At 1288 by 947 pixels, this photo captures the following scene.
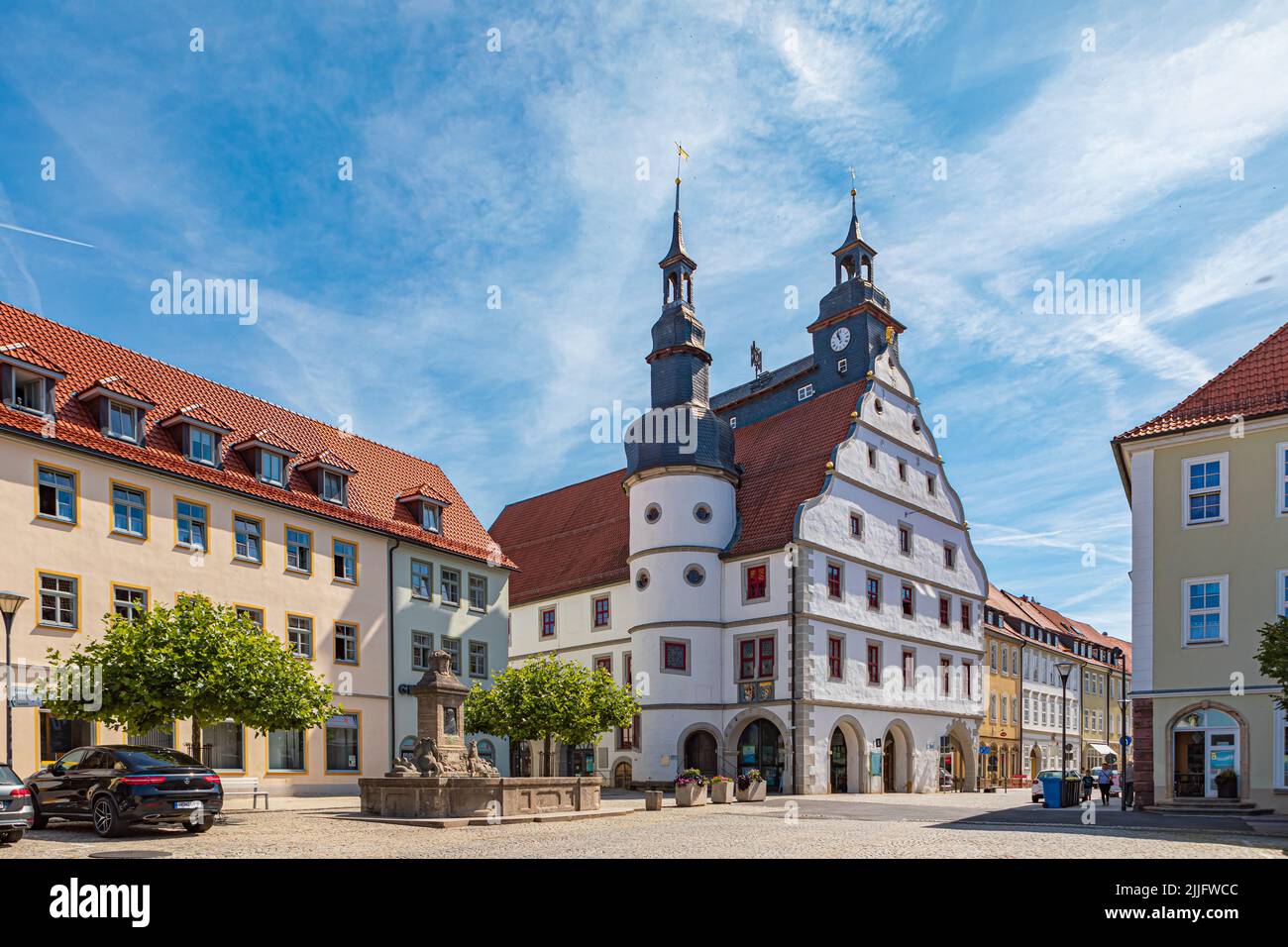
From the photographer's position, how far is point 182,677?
21.8 m

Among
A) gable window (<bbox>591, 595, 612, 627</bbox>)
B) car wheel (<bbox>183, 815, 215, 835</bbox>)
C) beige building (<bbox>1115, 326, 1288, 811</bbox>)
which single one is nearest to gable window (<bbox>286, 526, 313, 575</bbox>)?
car wheel (<bbox>183, 815, 215, 835</bbox>)

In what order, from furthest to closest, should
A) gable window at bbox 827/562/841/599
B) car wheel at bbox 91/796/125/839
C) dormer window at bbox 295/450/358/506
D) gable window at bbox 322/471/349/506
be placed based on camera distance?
gable window at bbox 827/562/841/599, gable window at bbox 322/471/349/506, dormer window at bbox 295/450/358/506, car wheel at bbox 91/796/125/839

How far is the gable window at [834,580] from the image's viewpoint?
138 ft

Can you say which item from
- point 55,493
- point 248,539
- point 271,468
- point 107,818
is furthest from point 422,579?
point 107,818

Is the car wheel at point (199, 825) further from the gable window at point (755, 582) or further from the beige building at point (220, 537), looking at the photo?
the gable window at point (755, 582)

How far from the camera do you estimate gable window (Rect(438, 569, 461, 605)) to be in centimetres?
3797

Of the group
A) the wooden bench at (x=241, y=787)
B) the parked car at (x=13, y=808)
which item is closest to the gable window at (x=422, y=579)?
the wooden bench at (x=241, y=787)

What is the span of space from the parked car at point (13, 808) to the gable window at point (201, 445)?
15828mm

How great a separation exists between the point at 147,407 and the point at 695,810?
18.0 meters

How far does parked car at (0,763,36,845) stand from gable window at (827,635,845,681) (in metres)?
30.3

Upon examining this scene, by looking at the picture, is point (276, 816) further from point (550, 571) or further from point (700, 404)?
point (550, 571)

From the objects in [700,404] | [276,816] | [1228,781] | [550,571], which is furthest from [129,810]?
[550,571]

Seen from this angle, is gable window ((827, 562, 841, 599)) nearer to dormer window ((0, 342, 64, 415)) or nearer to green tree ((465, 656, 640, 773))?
green tree ((465, 656, 640, 773))

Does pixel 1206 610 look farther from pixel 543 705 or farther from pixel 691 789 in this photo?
pixel 543 705
